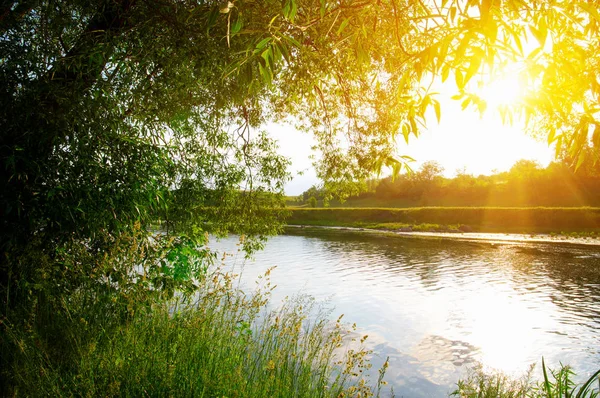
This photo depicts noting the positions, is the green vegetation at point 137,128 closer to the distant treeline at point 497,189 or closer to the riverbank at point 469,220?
the riverbank at point 469,220

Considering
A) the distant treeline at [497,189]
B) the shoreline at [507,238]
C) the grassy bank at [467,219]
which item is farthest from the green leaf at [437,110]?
the distant treeline at [497,189]

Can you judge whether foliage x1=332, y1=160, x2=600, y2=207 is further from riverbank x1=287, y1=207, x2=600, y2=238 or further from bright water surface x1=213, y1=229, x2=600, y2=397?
bright water surface x1=213, y1=229, x2=600, y2=397

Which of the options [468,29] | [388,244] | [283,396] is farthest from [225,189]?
[388,244]

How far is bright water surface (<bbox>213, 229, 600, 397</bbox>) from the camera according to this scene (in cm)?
862

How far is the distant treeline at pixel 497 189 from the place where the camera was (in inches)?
2350

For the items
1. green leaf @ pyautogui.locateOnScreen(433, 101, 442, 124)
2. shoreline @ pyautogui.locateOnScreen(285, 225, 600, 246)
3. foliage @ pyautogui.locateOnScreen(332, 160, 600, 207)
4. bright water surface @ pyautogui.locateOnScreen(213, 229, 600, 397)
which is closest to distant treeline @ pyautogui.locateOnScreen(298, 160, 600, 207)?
foliage @ pyautogui.locateOnScreen(332, 160, 600, 207)

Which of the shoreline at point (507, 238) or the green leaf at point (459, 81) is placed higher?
the green leaf at point (459, 81)

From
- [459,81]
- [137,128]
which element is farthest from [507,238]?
[459,81]

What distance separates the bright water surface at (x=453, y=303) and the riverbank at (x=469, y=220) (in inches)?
503

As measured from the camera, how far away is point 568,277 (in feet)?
58.0

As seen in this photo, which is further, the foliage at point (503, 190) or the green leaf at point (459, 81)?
the foliage at point (503, 190)

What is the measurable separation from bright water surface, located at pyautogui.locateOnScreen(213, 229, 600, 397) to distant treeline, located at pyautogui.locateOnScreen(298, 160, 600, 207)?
30.4 metres

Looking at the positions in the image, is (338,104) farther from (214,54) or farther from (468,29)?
(468,29)

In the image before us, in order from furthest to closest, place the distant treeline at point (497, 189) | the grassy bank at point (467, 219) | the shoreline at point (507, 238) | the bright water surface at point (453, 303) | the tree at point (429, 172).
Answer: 1. the tree at point (429, 172)
2. the distant treeline at point (497, 189)
3. the grassy bank at point (467, 219)
4. the shoreline at point (507, 238)
5. the bright water surface at point (453, 303)
